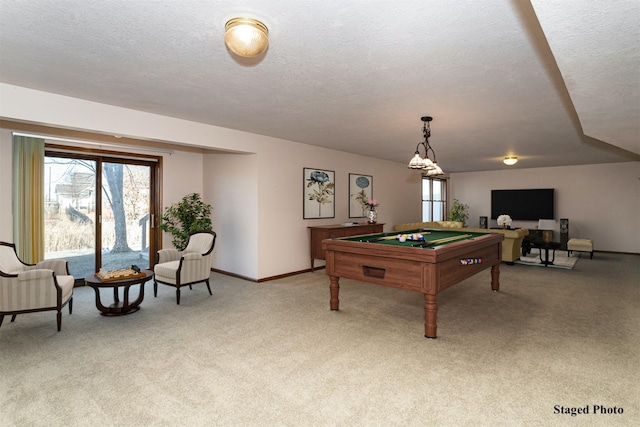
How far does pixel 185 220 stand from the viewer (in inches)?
225

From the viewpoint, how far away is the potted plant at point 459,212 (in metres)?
10.5

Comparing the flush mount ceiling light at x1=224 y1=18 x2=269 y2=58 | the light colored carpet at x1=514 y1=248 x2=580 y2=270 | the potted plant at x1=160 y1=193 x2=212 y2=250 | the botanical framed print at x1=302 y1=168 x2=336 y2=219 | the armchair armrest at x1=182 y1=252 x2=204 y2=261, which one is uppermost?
the flush mount ceiling light at x1=224 y1=18 x2=269 y2=58

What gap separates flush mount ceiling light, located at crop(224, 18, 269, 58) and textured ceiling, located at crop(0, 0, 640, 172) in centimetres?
6

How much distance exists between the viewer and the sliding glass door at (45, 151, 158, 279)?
5.16m


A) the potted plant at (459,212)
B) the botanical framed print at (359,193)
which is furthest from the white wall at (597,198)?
the botanical framed print at (359,193)

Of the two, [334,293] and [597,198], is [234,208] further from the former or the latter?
[597,198]

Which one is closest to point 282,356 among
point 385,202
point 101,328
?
point 101,328

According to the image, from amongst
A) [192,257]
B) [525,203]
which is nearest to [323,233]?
[192,257]

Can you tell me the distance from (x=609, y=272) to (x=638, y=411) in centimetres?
532

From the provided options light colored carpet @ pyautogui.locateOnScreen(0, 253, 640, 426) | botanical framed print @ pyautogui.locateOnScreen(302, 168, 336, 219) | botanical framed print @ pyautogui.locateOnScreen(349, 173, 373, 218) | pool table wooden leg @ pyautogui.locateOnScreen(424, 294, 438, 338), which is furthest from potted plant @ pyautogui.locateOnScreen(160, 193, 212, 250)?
pool table wooden leg @ pyautogui.locateOnScreen(424, 294, 438, 338)

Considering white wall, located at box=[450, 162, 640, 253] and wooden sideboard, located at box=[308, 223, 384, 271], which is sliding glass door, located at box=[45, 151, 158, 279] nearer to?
wooden sideboard, located at box=[308, 223, 384, 271]

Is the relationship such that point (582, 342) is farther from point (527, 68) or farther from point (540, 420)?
point (527, 68)

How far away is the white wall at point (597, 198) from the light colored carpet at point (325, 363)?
5536 mm

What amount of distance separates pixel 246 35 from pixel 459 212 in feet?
33.5
